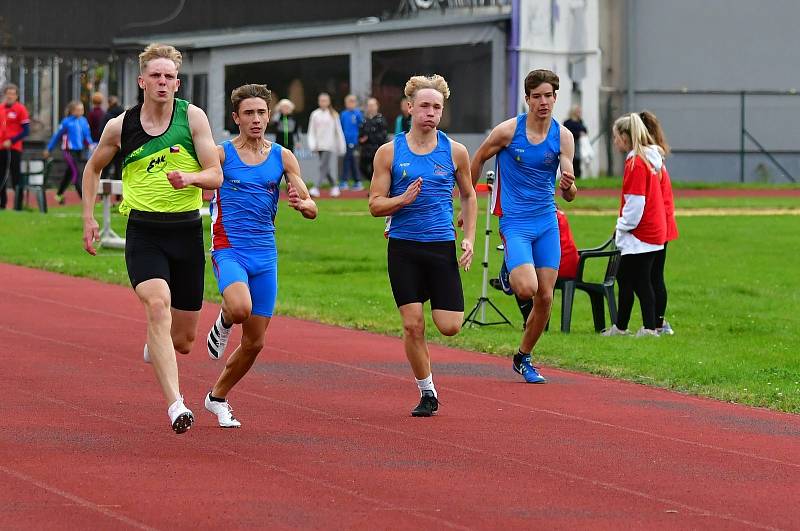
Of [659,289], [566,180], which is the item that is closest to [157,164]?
[566,180]

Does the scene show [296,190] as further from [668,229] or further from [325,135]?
[325,135]

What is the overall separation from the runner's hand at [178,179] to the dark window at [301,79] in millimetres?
31258

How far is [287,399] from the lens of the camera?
34.8ft

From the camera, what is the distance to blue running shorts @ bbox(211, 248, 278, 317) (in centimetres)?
938

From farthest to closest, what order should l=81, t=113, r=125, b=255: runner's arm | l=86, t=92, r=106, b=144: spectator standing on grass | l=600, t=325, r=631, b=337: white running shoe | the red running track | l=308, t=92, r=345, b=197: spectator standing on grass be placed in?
l=308, t=92, r=345, b=197: spectator standing on grass < l=86, t=92, r=106, b=144: spectator standing on grass < l=600, t=325, r=631, b=337: white running shoe < l=81, t=113, r=125, b=255: runner's arm < the red running track

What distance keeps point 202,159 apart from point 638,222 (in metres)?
5.93

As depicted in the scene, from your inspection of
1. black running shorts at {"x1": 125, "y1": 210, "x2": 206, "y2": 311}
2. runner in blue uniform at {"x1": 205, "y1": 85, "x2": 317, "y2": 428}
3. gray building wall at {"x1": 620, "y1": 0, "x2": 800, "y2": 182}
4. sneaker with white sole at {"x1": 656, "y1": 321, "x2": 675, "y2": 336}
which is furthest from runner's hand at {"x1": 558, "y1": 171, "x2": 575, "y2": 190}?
gray building wall at {"x1": 620, "y1": 0, "x2": 800, "y2": 182}

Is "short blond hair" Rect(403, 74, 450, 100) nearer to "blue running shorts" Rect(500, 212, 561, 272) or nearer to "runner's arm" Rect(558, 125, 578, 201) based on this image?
"runner's arm" Rect(558, 125, 578, 201)

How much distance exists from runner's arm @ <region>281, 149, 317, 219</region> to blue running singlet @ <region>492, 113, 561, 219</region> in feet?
7.41

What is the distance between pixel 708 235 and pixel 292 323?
1155 centimetres

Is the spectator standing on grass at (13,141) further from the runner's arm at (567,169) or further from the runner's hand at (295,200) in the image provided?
the runner's hand at (295,200)

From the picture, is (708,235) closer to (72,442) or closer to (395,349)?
(395,349)

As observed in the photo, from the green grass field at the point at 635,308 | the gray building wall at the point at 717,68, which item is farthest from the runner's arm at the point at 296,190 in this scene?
the gray building wall at the point at 717,68

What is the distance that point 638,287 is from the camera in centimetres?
1432
